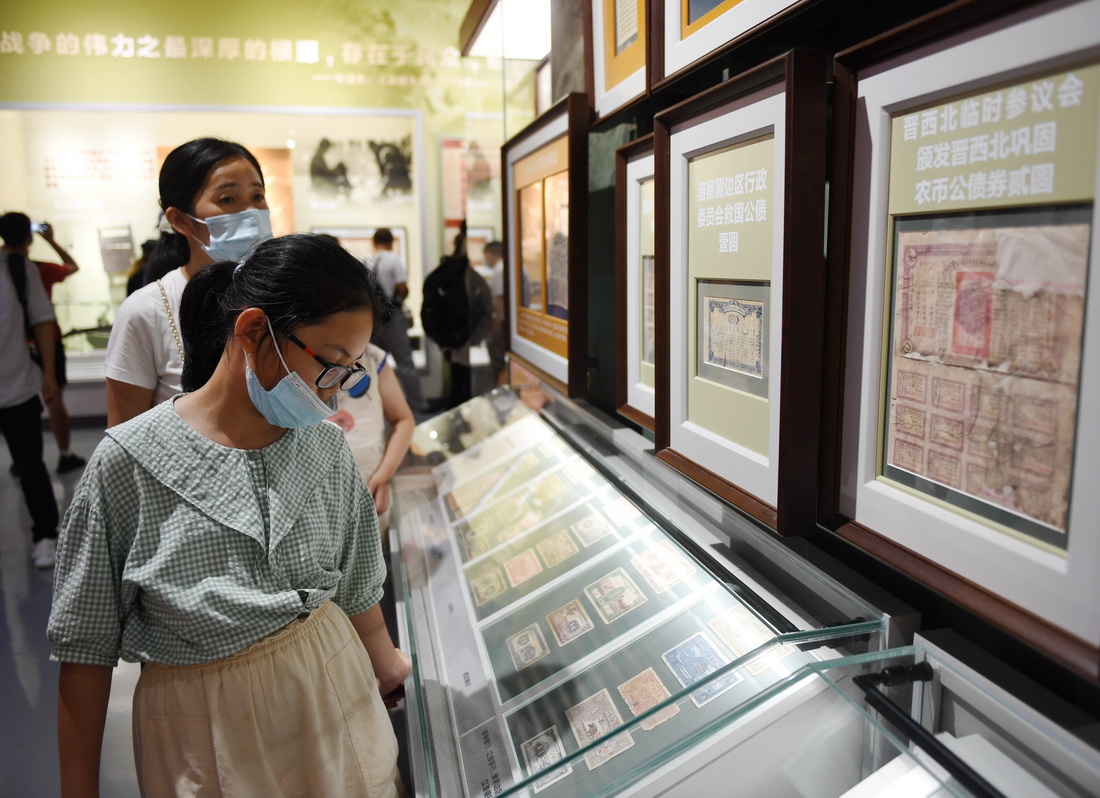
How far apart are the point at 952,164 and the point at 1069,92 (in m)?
0.17

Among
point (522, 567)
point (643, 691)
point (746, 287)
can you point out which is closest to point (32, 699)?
point (522, 567)

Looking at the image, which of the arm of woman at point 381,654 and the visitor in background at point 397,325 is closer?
the arm of woman at point 381,654

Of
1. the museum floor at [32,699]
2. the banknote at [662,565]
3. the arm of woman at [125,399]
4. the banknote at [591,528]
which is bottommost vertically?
the museum floor at [32,699]

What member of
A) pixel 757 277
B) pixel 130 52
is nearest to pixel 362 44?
pixel 130 52

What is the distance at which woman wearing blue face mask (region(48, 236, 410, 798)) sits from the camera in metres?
1.19

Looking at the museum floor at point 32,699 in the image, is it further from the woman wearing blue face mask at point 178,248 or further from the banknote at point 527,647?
the banknote at point 527,647

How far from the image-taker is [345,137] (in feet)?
24.8

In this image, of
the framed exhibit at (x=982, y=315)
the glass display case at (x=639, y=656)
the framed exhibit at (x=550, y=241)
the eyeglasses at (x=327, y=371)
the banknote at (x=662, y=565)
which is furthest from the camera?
the framed exhibit at (x=550, y=241)

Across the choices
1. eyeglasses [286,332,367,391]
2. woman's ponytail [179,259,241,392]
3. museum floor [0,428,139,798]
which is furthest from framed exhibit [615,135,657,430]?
museum floor [0,428,139,798]

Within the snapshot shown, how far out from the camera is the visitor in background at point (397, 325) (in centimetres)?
684

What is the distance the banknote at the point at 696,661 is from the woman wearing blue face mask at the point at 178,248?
1.34 metres

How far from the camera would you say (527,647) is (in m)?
1.53

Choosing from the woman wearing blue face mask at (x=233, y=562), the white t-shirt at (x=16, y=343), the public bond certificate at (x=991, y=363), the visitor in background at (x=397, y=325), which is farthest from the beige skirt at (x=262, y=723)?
the visitor in background at (x=397, y=325)

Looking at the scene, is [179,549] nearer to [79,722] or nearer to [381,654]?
[79,722]
